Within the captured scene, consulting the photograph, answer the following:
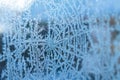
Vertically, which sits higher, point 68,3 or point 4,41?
point 68,3

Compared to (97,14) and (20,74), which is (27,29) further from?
(97,14)

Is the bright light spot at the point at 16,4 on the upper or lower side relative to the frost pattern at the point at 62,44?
upper

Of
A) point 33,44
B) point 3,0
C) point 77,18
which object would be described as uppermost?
point 3,0

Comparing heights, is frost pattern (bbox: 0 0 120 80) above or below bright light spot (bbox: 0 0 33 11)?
below

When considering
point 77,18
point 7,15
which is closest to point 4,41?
point 7,15
